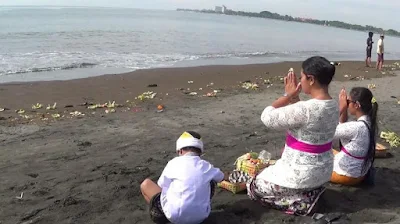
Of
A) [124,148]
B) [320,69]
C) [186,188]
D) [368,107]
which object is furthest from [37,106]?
[320,69]

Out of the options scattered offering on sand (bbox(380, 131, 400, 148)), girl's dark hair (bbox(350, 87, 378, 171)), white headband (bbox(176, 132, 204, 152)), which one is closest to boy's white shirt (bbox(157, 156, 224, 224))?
white headband (bbox(176, 132, 204, 152))

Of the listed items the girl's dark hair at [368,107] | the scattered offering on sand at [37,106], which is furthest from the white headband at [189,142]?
the scattered offering on sand at [37,106]

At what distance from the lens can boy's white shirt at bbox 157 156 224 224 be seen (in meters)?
4.15

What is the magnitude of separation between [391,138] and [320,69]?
4.31m

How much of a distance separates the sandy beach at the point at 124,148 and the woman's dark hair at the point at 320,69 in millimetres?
1464

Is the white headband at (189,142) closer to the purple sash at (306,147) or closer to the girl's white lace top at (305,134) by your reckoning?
the girl's white lace top at (305,134)

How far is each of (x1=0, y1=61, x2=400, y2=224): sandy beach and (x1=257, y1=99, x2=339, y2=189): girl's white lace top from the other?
45 cm

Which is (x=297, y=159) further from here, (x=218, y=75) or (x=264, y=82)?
(x=218, y=75)

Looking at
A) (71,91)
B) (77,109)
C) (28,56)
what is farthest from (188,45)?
(77,109)

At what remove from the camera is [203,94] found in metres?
12.4

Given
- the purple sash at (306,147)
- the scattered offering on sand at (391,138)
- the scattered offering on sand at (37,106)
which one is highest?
the purple sash at (306,147)

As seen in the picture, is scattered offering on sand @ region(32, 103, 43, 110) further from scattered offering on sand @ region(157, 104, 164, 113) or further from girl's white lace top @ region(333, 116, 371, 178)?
girl's white lace top @ region(333, 116, 371, 178)

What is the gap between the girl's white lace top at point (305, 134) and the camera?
427 cm

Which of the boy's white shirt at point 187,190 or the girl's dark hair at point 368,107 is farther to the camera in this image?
the girl's dark hair at point 368,107
